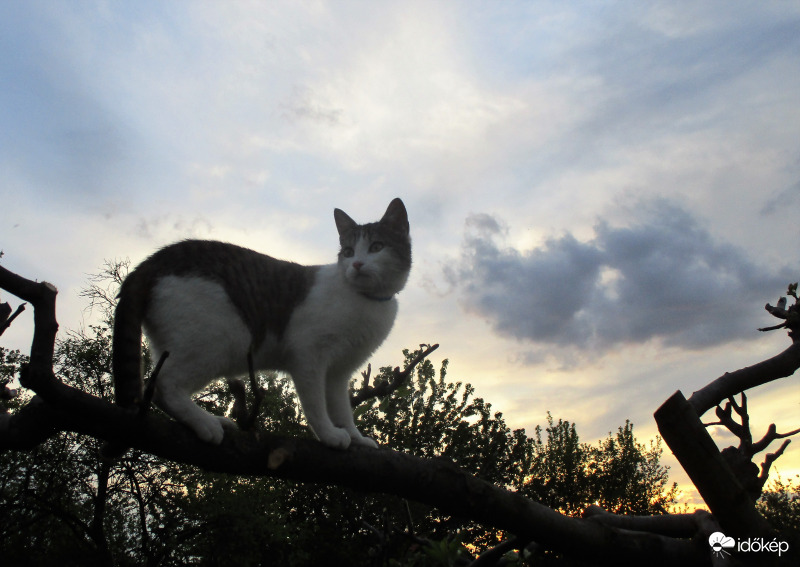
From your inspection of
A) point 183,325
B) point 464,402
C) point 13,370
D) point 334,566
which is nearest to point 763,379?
point 183,325

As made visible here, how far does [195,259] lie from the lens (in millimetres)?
3438

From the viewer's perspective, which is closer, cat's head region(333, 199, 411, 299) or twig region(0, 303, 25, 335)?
twig region(0, 303, 25, 335)

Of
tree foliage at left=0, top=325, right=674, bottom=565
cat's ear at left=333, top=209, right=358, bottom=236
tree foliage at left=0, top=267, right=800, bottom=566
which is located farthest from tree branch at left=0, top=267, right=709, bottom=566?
tree foliage at left=0, top=325, right=674, bottom=565

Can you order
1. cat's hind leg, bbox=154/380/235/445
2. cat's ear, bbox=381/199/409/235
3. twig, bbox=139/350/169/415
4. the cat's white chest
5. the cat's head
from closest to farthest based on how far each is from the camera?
twig, bbox=139/350/169/415 → cat's hind leg, bbox=154/380/235/445 → the cat's white chest → the cat's head → cat's ear, bbox=381/199/409/235

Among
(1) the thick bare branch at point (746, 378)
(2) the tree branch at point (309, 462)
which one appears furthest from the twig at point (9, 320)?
(1) the thick bare branch at point (746, 378)

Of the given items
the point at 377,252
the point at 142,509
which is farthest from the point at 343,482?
the point at 142,509

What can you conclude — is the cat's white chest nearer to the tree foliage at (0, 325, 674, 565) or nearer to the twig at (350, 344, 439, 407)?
the twig at (350, 344, 439, 407)

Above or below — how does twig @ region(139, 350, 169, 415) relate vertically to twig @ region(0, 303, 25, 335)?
below

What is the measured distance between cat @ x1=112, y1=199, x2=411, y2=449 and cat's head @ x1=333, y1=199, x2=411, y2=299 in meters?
0.01

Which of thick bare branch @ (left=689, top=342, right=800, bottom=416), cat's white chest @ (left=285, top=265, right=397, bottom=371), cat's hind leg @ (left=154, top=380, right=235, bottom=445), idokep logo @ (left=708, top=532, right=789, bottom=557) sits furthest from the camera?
cat's white chest @ (left=285, top=265, right=397, bottom=371)

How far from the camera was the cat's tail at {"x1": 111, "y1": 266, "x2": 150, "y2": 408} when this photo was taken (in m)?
2.84

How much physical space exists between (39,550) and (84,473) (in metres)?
3.16

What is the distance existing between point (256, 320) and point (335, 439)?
0.97 m

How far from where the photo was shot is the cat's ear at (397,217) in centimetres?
468
